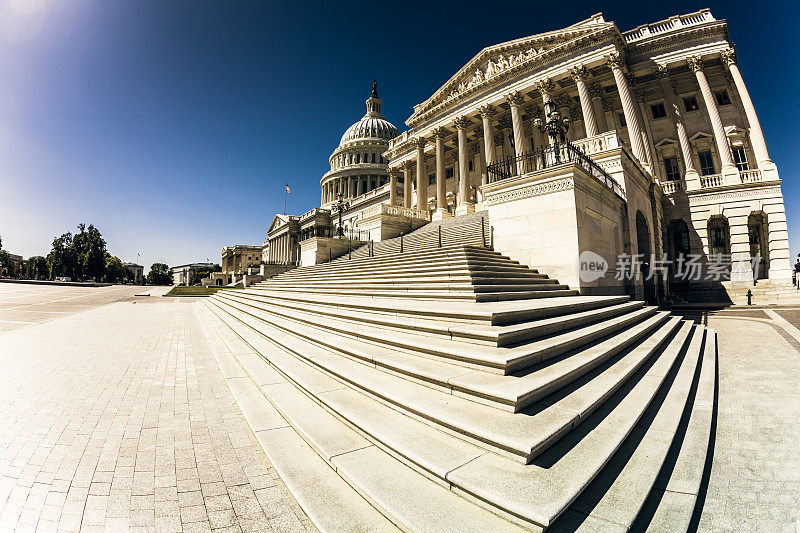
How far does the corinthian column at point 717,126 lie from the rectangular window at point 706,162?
1.61 m

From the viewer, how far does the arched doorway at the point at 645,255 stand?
1570cm

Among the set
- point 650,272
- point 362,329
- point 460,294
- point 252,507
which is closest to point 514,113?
point 650,272

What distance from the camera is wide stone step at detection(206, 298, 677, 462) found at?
2776 millimetres

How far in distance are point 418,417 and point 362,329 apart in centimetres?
309

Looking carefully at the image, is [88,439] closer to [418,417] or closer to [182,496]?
[182,496]

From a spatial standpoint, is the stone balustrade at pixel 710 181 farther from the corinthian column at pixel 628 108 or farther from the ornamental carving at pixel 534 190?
the ornamental carving at pixel 534 190

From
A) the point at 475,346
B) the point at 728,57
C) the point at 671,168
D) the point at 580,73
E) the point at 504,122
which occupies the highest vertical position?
the point at 728,57

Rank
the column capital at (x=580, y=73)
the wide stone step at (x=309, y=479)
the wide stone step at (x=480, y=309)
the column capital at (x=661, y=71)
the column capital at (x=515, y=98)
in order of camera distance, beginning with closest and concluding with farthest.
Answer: the wide stone step at (x=309, y=479), the wide stone step at (x=480, y=309), the column capital at (x=580, y=73), the column capital at (x=661, y=71), the column capital at (x=515, y=98)

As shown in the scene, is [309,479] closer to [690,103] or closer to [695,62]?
[695,62]

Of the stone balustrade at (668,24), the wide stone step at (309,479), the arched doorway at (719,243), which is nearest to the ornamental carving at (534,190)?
the wide stone step at (309,479)

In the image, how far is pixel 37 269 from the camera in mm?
78188

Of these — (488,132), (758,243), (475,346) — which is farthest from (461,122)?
(475,346)

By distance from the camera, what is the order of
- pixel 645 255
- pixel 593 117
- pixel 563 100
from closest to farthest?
pixel 645 255 < pixel 593 117 < pixel 563 100

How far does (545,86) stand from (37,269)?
120700 mm
